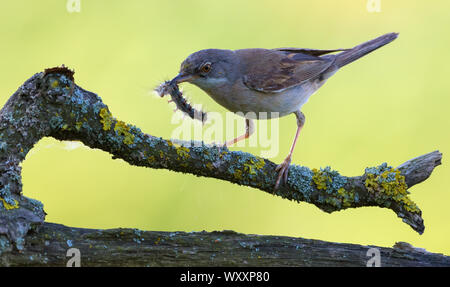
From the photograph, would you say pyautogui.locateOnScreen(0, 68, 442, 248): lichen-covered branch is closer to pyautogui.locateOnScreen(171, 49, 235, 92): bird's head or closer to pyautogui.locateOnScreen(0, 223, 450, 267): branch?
pyautogui.locateOnScreen(0, 223, 450, 267): branch

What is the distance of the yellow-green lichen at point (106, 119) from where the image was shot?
3742 mm

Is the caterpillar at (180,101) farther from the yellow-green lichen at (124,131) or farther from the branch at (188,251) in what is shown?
the branch at (188,251)

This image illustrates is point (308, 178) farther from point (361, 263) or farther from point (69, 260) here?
point (69, 260)

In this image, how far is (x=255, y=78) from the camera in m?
5.98

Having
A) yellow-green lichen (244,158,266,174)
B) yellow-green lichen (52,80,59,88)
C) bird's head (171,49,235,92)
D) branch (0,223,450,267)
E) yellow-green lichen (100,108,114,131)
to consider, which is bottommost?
branch (0,223,450,267)

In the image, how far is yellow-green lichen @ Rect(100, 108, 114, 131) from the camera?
12.3 feet

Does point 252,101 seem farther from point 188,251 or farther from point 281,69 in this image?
point 188,251

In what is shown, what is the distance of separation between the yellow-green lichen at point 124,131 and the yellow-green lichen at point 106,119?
0.06 meters

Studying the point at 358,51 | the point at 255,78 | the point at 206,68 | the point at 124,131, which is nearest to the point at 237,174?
the point at 124,131

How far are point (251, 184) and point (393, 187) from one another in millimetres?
1289

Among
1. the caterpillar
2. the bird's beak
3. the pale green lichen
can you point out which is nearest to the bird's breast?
the bird's beak

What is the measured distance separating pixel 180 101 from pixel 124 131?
4.32ft

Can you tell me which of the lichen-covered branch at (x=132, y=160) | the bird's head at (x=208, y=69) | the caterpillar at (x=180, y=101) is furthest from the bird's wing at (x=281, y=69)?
the lichen-covered branch at (x=132, y=160)

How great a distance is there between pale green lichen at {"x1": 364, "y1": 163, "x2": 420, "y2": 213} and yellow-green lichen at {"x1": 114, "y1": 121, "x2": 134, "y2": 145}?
2170mm
